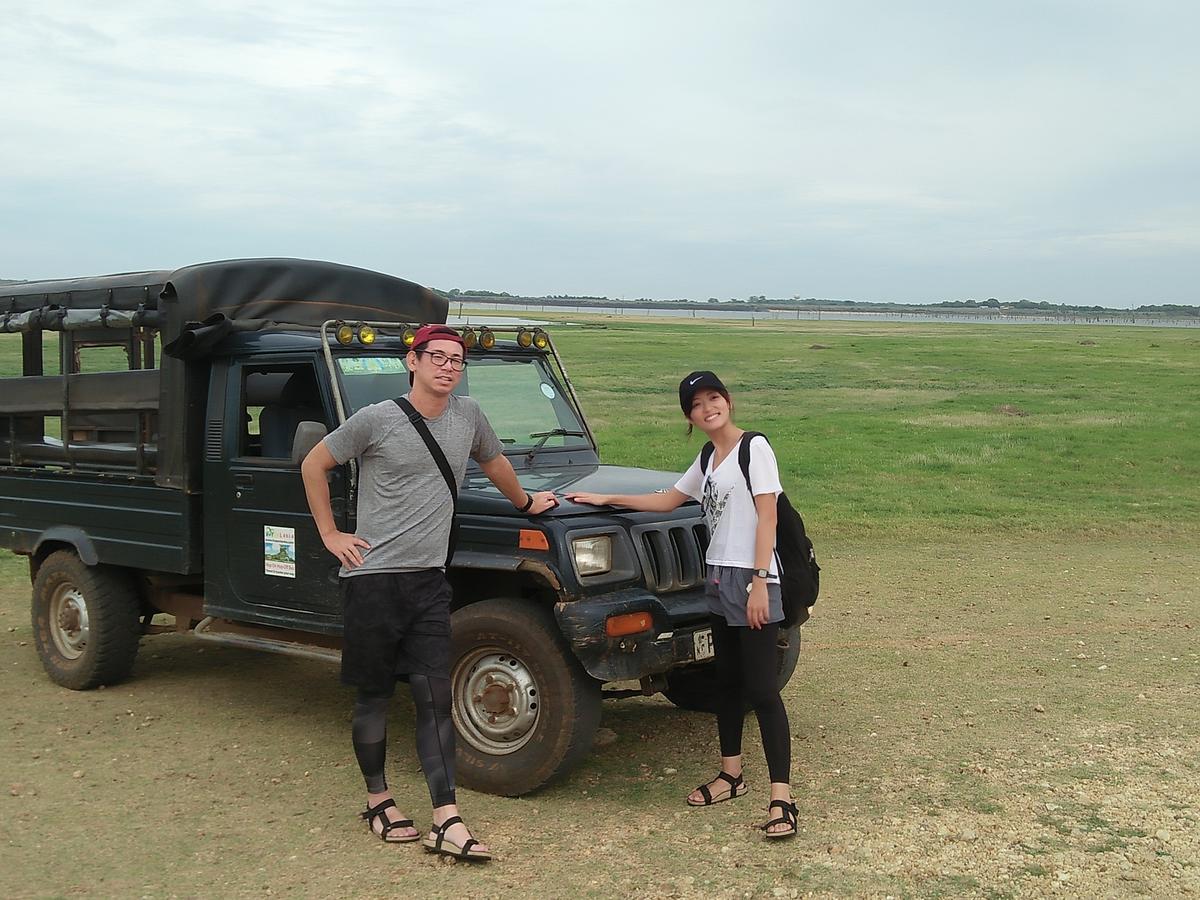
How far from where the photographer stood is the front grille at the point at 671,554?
6.00 metres

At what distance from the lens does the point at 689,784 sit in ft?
19.7

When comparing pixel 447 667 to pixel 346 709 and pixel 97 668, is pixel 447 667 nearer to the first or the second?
pixel 346 709

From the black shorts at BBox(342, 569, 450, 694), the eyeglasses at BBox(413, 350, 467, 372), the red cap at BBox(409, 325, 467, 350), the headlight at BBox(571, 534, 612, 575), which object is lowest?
the black shorts at BBox(342, 569, 450, 694)

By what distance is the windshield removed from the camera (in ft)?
21.7

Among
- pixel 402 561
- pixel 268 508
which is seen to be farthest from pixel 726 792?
pixel 268 508

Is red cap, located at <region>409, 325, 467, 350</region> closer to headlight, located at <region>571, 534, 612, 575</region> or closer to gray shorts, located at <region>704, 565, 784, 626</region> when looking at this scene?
headlight, located at <region>571, 534, 612, 575</region>

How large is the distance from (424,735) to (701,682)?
6.64ft

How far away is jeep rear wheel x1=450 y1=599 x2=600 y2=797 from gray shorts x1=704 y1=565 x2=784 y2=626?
28.9 inches

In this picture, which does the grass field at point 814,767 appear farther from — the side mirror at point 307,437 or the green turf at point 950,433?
the green turf at point 950,433

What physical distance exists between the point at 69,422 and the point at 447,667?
3944 millimetres

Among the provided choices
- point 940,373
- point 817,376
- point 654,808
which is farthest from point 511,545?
point 940,373

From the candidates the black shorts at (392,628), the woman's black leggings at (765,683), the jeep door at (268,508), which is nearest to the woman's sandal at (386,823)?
the black shorts at (392,628)

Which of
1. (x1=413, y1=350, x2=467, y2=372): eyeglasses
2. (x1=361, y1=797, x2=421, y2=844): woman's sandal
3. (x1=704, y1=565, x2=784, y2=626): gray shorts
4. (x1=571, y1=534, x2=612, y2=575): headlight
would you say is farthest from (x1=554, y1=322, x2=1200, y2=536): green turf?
(x1=413, y1=350, x2=467, y2=372): eyeglasses

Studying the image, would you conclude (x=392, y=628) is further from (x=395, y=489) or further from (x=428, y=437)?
(x=428, y=437)
